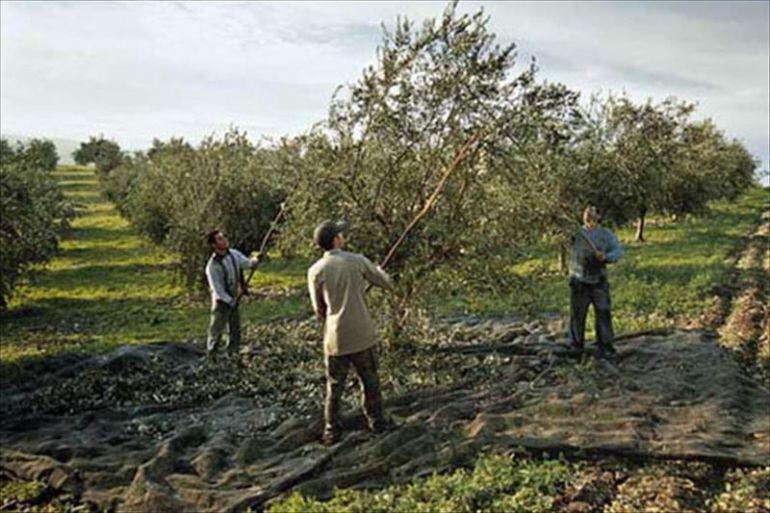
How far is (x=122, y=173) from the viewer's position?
178 ft

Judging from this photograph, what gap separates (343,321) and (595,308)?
561 centimetres

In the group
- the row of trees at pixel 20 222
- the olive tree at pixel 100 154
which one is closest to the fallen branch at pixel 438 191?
the row of trees at pixel 20 222

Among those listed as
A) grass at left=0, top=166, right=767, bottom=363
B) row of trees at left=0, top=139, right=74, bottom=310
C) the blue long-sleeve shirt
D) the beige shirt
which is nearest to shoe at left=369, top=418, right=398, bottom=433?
the beige shirt

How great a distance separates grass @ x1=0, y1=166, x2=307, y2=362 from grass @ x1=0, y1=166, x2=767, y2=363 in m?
0.03

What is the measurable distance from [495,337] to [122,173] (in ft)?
146

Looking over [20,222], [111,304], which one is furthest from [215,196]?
[20,222]

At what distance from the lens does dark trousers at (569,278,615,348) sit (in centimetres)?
1302

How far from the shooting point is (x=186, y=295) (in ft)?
82.4

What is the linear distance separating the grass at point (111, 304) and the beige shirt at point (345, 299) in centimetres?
945

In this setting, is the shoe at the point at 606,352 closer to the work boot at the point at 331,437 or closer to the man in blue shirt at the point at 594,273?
the man in blue shirt at the point at 594,273

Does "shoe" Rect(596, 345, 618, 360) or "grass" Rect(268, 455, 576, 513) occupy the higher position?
"shoe" Rect(596, 345, 618, 360)

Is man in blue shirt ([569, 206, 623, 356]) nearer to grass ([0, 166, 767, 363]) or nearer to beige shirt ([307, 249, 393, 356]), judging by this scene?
grass ([0, 166, 767, 363])

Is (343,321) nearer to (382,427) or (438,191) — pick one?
(382,427)

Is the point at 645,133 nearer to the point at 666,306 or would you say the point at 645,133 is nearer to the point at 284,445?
the point at 666,306
